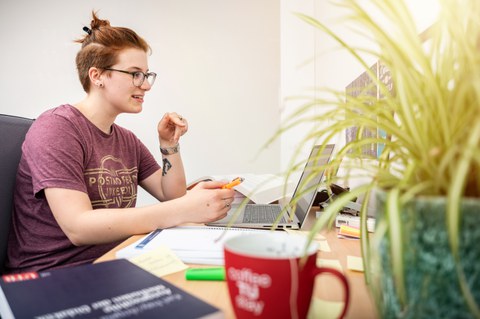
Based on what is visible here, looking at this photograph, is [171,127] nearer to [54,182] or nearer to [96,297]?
[54,182]

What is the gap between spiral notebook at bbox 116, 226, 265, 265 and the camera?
550 mm

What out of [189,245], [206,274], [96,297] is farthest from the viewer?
[189,245]

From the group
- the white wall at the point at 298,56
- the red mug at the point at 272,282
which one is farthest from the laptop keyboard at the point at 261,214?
the white wall at the point at 298,56

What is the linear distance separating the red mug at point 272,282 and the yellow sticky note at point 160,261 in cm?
21

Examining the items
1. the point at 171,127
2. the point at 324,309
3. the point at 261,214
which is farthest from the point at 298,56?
the point at 324,309

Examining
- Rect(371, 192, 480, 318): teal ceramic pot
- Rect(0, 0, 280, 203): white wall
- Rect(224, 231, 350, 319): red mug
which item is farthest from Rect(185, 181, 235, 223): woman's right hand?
Rect(0, 0, 280, 203): white wall

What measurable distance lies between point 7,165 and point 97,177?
0.22 m

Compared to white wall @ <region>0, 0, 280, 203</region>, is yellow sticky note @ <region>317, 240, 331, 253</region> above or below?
below

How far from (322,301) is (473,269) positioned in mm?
215

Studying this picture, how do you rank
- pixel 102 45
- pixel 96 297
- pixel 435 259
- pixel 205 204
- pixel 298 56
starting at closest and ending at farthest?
pixel 435 259
pixel 96 297
pixel 205 204
pixel 102 45
pixel 298 56

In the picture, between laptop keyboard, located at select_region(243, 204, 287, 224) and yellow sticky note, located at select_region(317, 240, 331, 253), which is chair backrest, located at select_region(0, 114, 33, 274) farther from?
yellow sticky note, located at select_region(317, 240, 331, 253)

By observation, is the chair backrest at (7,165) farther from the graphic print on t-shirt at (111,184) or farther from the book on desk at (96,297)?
the book on desk at (96,297)

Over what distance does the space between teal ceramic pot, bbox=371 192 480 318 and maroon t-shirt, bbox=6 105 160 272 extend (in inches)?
29.6

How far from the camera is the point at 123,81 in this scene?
3.70ft
